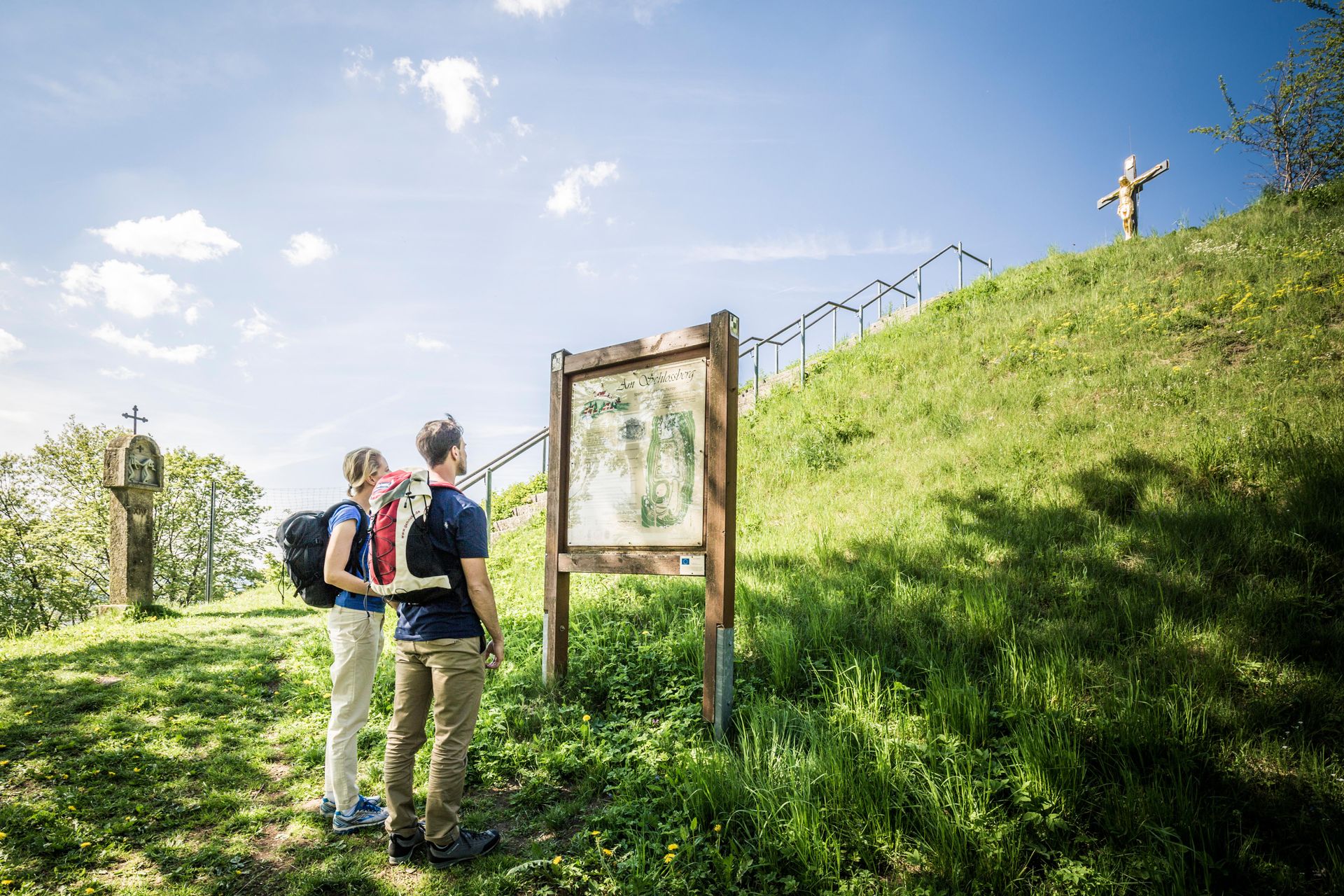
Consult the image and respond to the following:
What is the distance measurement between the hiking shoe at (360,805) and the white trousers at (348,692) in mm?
94

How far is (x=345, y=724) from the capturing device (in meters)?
3.49

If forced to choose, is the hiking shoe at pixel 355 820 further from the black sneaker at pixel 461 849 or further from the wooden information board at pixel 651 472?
the wooden information board at pixel 651 472

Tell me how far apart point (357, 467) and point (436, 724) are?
156 centimetres

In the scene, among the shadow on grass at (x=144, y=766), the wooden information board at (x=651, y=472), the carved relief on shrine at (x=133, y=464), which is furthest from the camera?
the carved relief on shrine at (x=133, y=464)

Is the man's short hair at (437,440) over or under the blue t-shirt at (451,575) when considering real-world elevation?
over

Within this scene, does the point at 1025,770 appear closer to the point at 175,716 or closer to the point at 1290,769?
the point at 1290,769

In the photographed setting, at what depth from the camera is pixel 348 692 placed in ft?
11.4

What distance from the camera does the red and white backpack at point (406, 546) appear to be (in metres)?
3.00

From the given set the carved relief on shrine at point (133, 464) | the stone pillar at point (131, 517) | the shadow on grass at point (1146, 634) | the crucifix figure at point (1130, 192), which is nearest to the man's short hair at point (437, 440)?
the shadow on grass at point (1146, 634)

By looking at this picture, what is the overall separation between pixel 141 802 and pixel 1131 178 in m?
19.7

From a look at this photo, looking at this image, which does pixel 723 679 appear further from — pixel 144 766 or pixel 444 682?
pixel 144 766

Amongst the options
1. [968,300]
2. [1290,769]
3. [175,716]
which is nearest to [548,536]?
[175,716]

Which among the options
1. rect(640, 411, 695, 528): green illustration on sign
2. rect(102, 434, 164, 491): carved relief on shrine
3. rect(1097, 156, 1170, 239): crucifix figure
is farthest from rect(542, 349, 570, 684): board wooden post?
rect(1097, 156, 1170, 239): crucifix figure

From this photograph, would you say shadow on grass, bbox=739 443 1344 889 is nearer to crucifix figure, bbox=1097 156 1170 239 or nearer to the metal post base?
the metal post base
